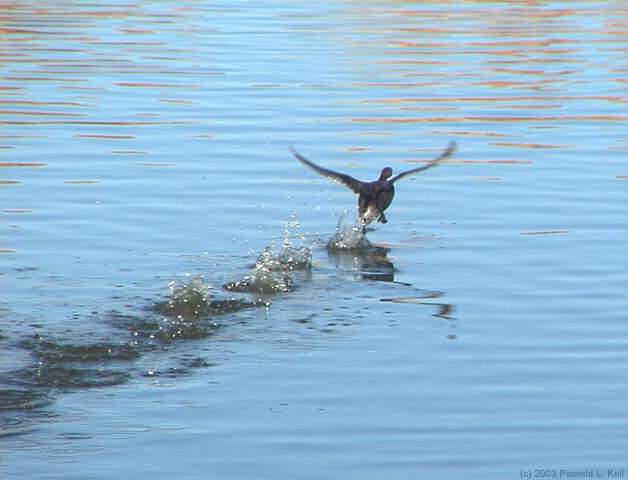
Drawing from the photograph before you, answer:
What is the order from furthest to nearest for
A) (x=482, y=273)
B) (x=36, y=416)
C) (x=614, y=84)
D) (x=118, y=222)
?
(x=614, y=84) < (x=118, y=222) < (x=482, y=273) < (x=36, y=416)

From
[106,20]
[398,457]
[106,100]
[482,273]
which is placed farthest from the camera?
[106,20]

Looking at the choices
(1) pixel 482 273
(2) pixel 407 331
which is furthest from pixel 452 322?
(1) pixel 482 273

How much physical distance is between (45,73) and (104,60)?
1.58 metres

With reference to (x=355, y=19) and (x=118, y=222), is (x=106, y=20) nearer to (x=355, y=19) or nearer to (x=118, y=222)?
(x=355, y=19)

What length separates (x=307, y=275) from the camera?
33.6 ft

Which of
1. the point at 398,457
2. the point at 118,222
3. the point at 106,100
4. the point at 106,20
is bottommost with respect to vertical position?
the point at 398,457

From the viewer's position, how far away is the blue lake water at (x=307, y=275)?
683cm

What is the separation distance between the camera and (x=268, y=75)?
2077cm

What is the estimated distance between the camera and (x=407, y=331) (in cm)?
876

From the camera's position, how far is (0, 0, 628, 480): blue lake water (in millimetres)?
6832

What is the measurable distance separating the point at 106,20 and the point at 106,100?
1111 cm

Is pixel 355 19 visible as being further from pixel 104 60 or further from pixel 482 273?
pixel 482 273

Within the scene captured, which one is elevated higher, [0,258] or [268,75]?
[268,75]

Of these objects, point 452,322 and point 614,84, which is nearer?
point 452,322
